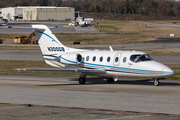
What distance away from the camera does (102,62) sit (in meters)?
27.0

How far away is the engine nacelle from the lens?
2814 cm

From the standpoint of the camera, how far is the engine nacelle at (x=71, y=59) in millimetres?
28141

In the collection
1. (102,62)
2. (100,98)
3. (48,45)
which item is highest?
(48,45)

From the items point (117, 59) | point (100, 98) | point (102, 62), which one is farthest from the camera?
point (102, 62)

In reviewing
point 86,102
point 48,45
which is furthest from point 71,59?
point 86,102

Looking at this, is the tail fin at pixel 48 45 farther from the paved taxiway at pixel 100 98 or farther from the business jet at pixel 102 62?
the paved taxiway at pixel 100 98

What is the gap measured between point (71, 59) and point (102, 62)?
318 centimetres

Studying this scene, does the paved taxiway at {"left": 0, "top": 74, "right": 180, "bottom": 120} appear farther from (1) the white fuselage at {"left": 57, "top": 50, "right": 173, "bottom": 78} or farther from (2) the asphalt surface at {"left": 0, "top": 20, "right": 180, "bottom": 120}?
(1) the white fuselage at {"left": 57, "top": 50, "right": 173, "bottom": 78}

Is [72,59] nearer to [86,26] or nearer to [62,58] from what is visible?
[62,58]

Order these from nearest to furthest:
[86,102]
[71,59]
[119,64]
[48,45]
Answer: [86,102]
[119,64]
[71,59]
[48,45]

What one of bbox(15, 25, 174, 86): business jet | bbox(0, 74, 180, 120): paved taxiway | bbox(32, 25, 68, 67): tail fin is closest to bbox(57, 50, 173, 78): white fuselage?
bbox(15, 25, 174, 86): business jet

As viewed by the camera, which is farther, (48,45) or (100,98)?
(48,45)

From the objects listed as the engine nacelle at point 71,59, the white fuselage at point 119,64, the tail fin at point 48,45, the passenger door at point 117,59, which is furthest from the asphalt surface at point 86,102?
the tail fin at point 48,45

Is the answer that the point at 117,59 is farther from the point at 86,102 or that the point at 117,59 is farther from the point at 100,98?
the point at 86,102
